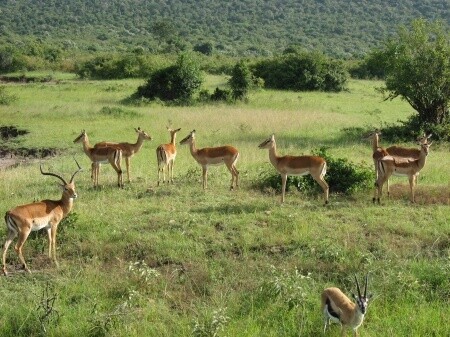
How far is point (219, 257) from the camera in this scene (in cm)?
729

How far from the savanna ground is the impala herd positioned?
0.32 m

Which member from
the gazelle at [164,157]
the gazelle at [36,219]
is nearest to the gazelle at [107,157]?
the gazelle at [164,157]

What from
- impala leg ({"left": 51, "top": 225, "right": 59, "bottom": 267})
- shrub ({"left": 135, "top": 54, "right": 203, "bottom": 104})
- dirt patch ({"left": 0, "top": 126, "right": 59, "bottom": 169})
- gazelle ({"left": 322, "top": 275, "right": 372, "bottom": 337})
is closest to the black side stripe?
gazelle ({"left": 322, "top": 275, "right": 372, "bottom": 337})

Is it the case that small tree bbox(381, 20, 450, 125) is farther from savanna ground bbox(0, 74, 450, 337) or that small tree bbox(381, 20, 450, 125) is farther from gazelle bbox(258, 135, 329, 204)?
gazelle bbox(258, 135, 329, 204)

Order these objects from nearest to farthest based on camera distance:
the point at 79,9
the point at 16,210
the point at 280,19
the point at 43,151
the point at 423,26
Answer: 1. the point at 16,210
2. the point at 43,151
3. the point at 423,26
4. the point at 280,19
5. the point at 79,9

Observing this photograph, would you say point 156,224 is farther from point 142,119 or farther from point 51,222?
point 142,119

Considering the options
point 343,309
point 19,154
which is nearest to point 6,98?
point 19,154

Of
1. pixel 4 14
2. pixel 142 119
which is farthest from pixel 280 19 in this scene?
pixel 142 119

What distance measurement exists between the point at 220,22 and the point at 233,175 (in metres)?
69.7

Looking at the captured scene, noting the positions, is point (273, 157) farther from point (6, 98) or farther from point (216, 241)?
point (6, 98)

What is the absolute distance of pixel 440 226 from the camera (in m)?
8.08

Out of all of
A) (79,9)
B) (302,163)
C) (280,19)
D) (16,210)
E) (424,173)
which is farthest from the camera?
(79,9)

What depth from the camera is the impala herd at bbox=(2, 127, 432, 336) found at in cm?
517

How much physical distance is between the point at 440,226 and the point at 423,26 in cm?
961
